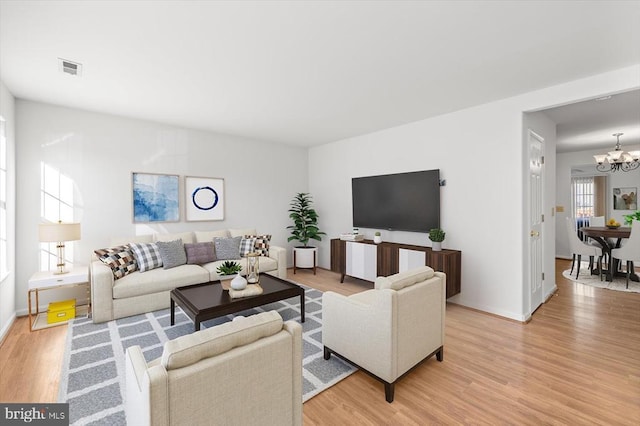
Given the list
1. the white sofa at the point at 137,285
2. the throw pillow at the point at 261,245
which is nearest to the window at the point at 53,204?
the white sofa at the point at 137,285

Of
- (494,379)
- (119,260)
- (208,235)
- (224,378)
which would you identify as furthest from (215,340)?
(208,235)

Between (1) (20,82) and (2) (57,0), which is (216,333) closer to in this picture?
(2) (57,0)

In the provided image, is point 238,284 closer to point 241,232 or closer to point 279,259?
point 279,259

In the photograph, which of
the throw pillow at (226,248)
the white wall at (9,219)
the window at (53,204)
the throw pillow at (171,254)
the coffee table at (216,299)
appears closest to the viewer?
the coffee table at (216,299)

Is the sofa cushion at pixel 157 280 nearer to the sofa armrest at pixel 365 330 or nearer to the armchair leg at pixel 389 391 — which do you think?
the sofa armrest at pixel 365 330

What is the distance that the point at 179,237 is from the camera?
4.37 metres

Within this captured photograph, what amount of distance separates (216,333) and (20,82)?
3612mm

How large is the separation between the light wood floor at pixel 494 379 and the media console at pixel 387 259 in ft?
2.11

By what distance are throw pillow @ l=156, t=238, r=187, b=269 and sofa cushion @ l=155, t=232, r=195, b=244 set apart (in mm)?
167

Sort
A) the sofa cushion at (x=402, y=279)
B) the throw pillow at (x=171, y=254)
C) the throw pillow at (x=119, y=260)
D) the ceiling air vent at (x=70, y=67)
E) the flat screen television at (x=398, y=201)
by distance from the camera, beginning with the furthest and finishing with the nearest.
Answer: the flat screen television at (x=398, y=201) → the throw pillow at (x=171, y=254) → the throw pillow at (x=119, y=260) → the ceiling air vent at (x=70, y=67) → the sofa cushion at (x=402, y=279)

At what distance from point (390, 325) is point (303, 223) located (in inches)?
158

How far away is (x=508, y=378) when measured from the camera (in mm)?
2273

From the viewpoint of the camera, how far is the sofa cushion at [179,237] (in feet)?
13.9

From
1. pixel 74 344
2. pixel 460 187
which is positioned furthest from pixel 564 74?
pixel 74 344
